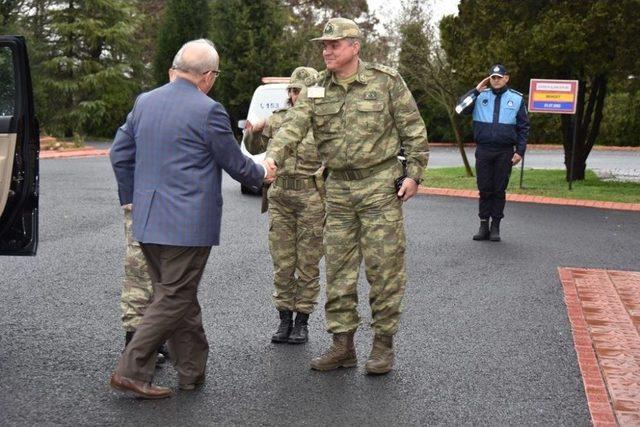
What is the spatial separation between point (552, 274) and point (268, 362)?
4.04 metres

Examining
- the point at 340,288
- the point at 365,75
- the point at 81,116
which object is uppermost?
→ the point at 365,75

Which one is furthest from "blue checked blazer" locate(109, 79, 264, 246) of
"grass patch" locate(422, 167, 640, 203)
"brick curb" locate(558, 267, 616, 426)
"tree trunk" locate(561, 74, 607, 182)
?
"tree trunk" locate(561, 74, 607, 182)

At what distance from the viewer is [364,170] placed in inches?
212

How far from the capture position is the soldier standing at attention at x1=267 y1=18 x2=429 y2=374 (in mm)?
5328

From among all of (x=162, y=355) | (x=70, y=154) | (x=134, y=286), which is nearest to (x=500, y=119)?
(x=162, y=355)

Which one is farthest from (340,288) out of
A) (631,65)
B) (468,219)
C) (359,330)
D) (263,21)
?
(263,21)

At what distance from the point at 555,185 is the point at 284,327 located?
1341cm

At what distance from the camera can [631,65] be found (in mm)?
17531

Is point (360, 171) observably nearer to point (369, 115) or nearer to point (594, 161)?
point (369, 115)

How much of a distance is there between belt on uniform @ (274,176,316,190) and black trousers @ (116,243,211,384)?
4.33 ft

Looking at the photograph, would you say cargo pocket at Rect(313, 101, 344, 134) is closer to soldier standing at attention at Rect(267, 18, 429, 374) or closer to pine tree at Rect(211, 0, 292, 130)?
soldier standing at attention at Rect(267, 18, 429, 374)

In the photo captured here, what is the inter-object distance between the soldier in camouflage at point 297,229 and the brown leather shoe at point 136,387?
142 centimetres

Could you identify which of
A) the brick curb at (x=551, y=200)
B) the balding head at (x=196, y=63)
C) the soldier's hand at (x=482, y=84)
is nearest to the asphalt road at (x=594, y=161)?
the brick curb at (x=551, y=200)

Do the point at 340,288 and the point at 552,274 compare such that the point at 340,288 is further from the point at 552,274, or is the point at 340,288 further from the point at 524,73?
the point at 524,73
